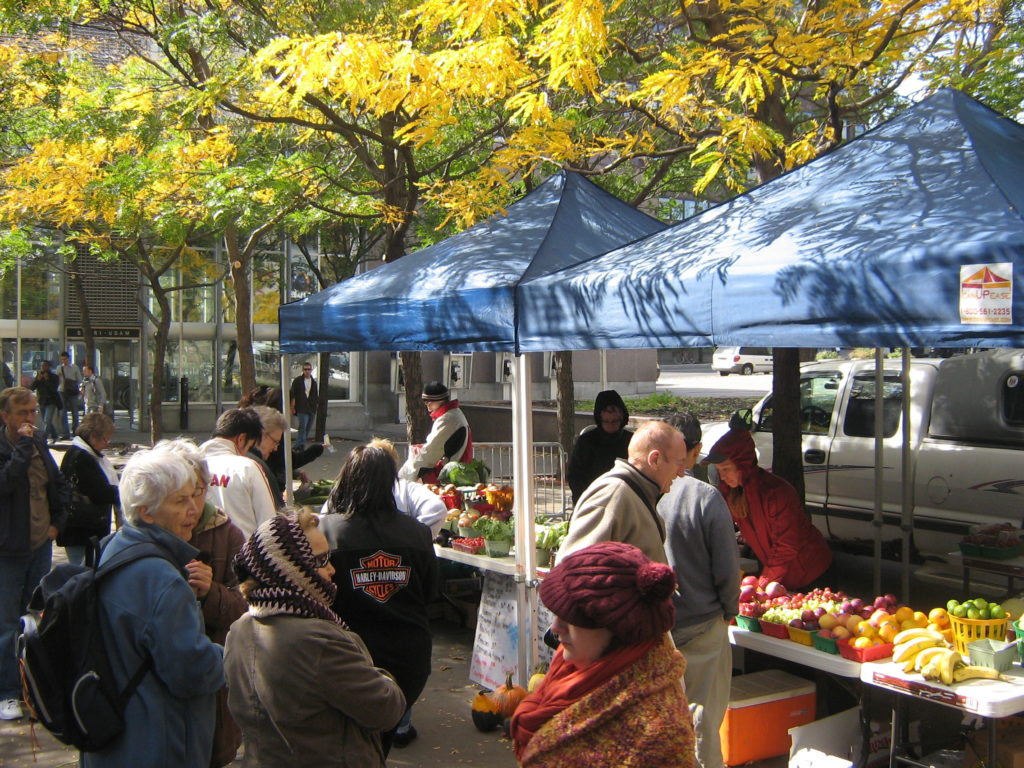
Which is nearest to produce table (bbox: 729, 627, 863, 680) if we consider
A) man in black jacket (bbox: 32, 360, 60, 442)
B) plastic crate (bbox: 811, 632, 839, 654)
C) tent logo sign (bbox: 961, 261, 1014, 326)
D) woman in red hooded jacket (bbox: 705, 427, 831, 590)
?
plastic crate (bbox: 811, 632, 839, 654)

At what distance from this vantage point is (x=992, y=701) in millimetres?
3668

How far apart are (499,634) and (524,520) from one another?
80 cm

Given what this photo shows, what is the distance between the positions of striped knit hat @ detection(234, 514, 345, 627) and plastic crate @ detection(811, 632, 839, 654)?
253 centimetres

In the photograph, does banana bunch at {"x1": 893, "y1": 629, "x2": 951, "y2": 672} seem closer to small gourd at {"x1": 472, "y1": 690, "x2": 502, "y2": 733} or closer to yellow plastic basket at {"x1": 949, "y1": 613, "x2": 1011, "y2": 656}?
yellow plastic basket at {"x1": 949, "y1": 613, "x2": 1011, "y2": 656}

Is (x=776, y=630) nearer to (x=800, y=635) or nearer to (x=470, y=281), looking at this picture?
(x=800, y=635)

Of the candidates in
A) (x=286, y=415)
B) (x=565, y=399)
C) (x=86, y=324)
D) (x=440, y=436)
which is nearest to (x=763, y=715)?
(x=440, y=436)

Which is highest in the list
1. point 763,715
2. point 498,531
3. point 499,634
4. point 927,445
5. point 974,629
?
point 927,445

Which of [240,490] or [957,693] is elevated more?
[240,490]

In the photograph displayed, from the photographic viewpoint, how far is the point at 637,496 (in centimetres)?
396

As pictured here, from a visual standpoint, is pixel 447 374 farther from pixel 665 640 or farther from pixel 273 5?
pixel 665 640

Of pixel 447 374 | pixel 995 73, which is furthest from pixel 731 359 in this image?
pixel 995 73

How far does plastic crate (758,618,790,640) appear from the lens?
457cm

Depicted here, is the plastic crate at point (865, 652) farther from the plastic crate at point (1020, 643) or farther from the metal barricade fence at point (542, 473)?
the metal barricade fence at point (542, 473)

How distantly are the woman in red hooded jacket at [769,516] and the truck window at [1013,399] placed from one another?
10.7ft
